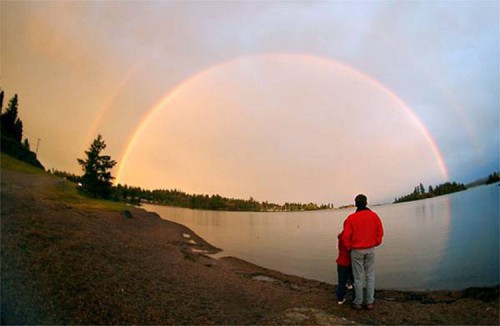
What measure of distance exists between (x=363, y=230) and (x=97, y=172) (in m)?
23.1

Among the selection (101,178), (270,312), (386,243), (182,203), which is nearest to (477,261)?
(386,243)

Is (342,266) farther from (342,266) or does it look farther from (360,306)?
(360,306)

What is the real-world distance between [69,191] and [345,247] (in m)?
15.9

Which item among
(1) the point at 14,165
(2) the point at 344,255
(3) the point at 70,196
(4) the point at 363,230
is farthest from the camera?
(3) the point at 70,196

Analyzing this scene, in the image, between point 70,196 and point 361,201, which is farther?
point 70,196

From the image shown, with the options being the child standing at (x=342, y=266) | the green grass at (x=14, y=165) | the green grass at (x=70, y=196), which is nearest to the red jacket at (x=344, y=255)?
the child standing at (x=342, y=266)

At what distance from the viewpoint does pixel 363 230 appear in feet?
29.9

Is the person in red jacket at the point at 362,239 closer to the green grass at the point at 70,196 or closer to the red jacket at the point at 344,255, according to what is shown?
the red jacket at the point at 344,255

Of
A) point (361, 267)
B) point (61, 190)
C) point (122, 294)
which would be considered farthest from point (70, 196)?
point (361, 267)

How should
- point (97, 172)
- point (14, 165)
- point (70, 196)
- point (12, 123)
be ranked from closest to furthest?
point (14, 165)
point (12, 123)
point (70, 196)
point (97, 172)

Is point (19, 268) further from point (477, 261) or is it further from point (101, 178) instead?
point (477, 261)

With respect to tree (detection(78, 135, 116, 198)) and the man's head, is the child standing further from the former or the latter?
tree (detection(78, 135, 116, 198))

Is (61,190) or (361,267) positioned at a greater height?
(61,190)

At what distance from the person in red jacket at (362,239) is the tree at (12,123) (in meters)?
13.2
